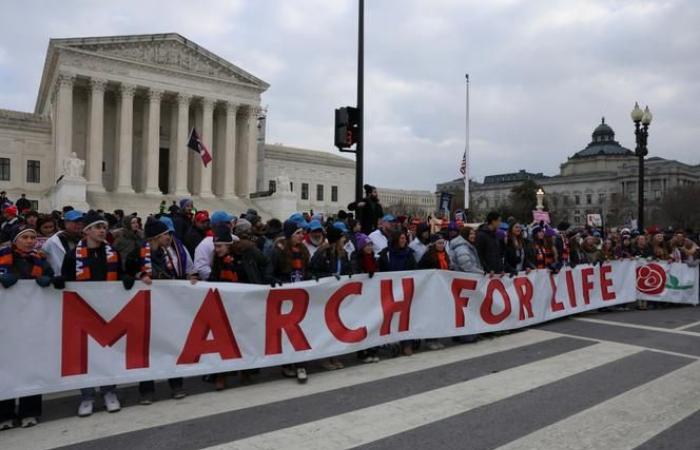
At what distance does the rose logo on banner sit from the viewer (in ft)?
41.2

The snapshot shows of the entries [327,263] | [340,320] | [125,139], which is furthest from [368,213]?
[125,139]

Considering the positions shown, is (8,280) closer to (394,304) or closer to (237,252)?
(237,252)

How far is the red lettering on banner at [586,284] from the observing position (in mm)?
11070

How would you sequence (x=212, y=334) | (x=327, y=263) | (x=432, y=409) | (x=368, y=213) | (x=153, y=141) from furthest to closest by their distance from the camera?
(x=153, y=141) → (x=368, y=213) → (x=327, y=263) → (x=212, y=334) → (x=432, y=409)

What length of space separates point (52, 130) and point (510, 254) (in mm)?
51910

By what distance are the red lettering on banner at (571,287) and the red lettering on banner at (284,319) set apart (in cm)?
622

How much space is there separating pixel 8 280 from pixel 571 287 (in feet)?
31.2

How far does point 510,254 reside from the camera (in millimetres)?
9680

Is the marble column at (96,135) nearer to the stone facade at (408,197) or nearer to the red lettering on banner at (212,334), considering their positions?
the red lettering on banner at (212,334)

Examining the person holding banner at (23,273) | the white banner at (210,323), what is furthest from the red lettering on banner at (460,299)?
the person holding banner at (23,273)

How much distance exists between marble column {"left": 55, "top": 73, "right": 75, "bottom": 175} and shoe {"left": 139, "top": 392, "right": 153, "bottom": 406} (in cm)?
4441

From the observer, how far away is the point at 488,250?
355 inches

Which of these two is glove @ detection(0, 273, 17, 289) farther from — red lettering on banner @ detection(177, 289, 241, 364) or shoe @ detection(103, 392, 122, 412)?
red lettering on banner @ detection(177, 289, 241, 364)

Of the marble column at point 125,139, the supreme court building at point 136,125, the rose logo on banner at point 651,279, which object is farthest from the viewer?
the marble column at point 125,139
